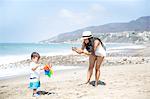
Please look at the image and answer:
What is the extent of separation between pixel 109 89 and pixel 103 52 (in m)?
1.18

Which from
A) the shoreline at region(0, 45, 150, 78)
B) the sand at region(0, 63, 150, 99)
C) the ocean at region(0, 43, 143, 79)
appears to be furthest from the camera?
the shoreline at region(0, 45, 150, 78)

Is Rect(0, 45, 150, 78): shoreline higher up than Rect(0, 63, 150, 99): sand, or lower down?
higher up

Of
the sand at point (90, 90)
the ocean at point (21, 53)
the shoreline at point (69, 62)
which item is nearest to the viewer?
the sand at point (90, 90)

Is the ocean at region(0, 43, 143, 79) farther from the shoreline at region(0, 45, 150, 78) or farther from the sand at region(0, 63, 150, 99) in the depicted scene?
the sand at region(0, 63, 150, 99)

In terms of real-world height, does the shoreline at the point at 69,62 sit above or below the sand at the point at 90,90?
above

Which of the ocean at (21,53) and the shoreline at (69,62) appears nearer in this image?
the ocean at (21,53)

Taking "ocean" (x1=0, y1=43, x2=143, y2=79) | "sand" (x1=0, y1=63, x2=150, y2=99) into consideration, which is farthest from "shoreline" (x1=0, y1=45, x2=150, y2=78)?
"sand" (x1=0, y1=63, x2=150, y2=99)

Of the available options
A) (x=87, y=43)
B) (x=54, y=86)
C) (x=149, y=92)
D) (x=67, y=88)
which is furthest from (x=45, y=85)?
(x=149, y=92)

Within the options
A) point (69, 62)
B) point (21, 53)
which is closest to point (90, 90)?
point (69, 62)

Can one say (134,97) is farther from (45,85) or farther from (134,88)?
(45,85)

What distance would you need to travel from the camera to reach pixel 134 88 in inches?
337

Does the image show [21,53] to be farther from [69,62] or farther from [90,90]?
[90,90]

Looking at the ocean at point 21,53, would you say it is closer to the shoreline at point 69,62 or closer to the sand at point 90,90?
the shoreline at point 69,62

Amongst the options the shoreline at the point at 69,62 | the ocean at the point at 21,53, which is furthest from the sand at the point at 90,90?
the shoreline at the point at 69,62
